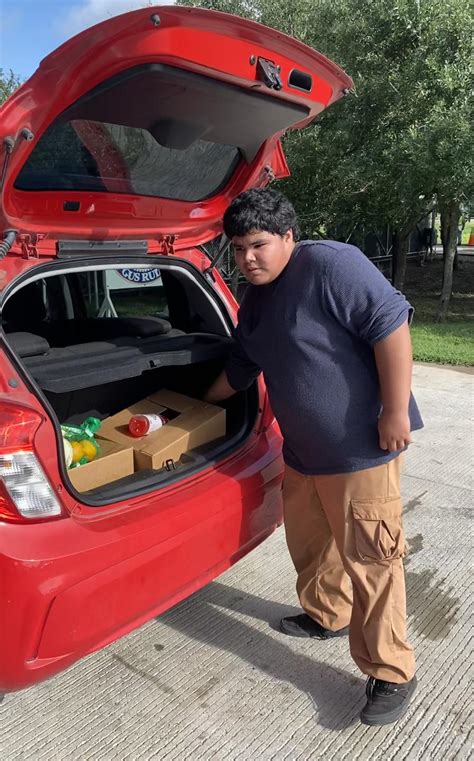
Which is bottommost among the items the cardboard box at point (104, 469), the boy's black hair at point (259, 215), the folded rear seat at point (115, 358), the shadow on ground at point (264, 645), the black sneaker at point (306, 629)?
the shadow on ground at point (264, 645)

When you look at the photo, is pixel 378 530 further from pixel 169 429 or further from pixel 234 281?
pixel 234 281

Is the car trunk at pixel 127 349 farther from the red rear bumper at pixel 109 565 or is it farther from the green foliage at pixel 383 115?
the green foliage at pixel 383 115

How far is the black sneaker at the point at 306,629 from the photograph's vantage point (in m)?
2.51

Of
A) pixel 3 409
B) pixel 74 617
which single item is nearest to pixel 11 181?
pixel 3 409

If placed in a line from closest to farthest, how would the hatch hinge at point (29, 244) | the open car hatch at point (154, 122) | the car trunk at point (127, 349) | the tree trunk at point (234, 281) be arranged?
the open car hatch at point (154, 122), the hatch hinge at point (29, 244), the car trunk at point (127, 349), the tree trunk at point (234, 281)

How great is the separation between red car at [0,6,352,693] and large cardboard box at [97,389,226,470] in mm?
37

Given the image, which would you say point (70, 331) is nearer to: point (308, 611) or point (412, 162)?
point (308, 611)

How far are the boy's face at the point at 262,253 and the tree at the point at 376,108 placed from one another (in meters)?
6.79

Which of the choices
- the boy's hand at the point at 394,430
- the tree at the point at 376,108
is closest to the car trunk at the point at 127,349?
the boy's hand at the point at 394,430

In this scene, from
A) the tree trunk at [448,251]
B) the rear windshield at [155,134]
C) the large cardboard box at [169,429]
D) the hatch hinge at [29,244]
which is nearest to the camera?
the rear windshield at [155,134]

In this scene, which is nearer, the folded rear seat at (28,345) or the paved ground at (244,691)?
the paved ground at (244,691)

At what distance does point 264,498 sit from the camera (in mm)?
2371

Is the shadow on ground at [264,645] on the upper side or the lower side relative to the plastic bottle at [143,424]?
lower

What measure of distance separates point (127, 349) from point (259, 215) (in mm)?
807
